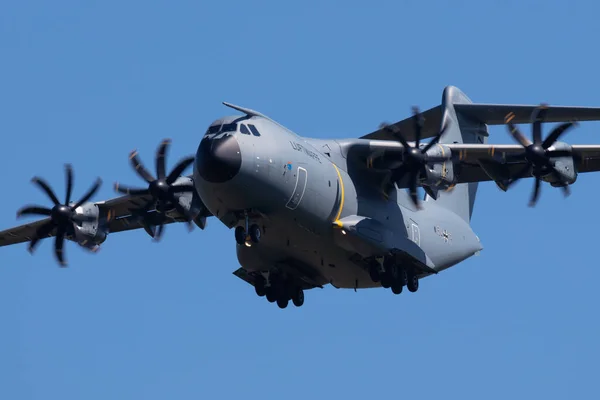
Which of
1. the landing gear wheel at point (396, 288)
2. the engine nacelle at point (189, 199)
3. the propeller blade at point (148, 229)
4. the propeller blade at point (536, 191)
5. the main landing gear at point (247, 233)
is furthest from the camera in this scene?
the propeller blade at point (148, 229)

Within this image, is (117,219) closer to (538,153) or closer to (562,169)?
(538,153)

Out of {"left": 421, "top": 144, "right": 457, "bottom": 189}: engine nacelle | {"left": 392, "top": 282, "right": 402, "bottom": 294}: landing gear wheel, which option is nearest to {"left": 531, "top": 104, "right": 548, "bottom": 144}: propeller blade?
{"left": 421, "top": 144, "right": 457, "bottom": 189}: engine nacelle

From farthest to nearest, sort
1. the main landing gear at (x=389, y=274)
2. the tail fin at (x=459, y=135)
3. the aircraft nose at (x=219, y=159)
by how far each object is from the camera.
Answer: the tail fin at (x=459, y=135) < the main landing gear at (x=389, y=274) < the aircraft nose at (x=219, y=159)

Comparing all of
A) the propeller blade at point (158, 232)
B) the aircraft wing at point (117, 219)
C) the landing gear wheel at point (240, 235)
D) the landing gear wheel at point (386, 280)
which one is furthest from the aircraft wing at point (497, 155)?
the propeller blade at point (158, 232)

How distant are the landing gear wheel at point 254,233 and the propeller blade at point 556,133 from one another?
22.4 ft

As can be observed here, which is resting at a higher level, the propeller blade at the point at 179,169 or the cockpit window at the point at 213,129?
the cockpit window at the point at 213,129

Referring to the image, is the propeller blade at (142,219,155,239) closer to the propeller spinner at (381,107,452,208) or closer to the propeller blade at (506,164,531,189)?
the propeller spinner at (381,107,452,208)

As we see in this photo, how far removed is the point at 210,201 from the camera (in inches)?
998

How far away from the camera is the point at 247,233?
25.7 meters

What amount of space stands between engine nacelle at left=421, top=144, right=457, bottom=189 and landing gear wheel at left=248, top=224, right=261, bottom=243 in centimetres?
400

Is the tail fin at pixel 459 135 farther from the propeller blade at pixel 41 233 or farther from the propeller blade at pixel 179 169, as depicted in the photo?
the propeller blade at pixel 41 233

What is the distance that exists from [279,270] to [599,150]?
791 cm

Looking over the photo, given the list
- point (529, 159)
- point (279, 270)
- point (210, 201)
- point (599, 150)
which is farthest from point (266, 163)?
point (599, 150)

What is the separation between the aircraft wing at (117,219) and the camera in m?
29.9
